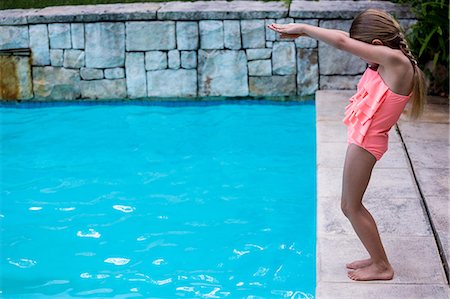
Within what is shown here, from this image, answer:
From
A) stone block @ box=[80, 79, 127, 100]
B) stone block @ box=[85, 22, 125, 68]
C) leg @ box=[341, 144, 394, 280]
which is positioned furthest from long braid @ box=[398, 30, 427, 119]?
stone block @ box=[80, 79, 127, 100]

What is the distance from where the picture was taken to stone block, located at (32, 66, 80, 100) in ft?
25.4

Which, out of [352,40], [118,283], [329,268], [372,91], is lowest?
[118,283]

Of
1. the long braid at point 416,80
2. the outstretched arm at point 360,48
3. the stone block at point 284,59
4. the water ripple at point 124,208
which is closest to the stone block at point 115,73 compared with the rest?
the stone block at point 284,59

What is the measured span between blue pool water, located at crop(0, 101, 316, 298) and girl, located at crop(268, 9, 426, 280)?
90 cm

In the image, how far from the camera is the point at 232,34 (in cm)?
746

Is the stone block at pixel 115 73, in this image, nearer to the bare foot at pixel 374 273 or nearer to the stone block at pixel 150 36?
the stone block at pixel 150 36


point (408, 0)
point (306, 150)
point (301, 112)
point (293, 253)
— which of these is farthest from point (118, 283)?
point (408, 0)

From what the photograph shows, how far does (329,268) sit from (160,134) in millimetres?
3441

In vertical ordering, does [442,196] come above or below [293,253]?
above

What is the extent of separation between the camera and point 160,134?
688 cm

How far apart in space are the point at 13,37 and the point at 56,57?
1.54 feet

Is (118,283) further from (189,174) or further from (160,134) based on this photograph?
(160,134)

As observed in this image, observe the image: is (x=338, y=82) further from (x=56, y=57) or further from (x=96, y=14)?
(x=56, y=57)

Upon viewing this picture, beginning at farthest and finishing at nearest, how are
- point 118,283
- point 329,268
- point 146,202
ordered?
1. point 146,202
2. point 118,283
3. point 329,268
